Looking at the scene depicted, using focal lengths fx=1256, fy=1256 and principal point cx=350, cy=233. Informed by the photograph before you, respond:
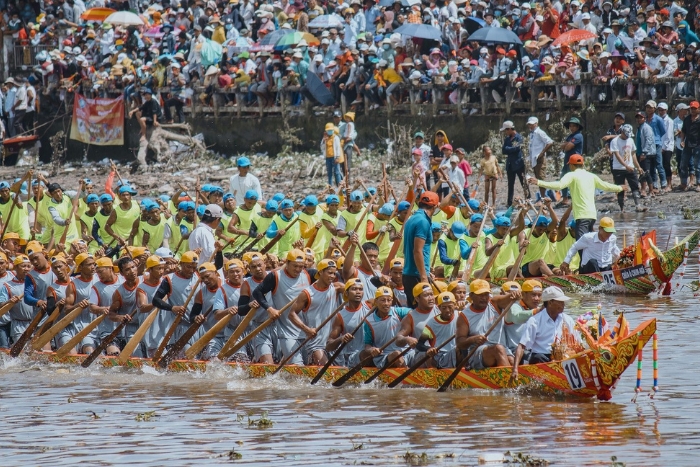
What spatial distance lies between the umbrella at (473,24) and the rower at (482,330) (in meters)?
13.6

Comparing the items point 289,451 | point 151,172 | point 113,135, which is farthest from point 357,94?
point 289,451

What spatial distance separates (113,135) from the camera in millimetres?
30672

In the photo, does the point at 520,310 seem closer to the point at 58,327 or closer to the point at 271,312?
the point at 271,312

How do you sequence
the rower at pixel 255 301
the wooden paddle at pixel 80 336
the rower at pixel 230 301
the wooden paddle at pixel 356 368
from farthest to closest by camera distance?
the wooden paddle at pixel 80 336 < the rower at pixel 230 301 < the rower at pixel 255 301 < the wooden paddle at pixel 356 368

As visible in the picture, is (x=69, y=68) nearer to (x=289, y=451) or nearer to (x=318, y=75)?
(x=318, y=75)

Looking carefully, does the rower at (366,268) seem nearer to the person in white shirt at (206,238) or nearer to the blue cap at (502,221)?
the person in white shirt at (206,238)

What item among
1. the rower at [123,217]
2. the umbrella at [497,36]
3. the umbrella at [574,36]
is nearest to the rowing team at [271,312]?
the rower at [123,217]

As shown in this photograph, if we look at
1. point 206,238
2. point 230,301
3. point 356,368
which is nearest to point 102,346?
point 230,301

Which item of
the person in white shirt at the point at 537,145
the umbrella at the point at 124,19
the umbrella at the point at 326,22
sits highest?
the umbrella at the point at 124,19

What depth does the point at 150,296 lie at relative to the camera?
1278 centimetres

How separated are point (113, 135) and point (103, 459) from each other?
22645 mm

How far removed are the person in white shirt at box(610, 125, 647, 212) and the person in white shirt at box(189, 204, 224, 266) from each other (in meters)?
7.82

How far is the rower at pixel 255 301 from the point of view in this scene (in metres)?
12.0

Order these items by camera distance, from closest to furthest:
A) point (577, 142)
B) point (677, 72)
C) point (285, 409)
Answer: point (285, 409), point (577, 142), point (677, 72)
